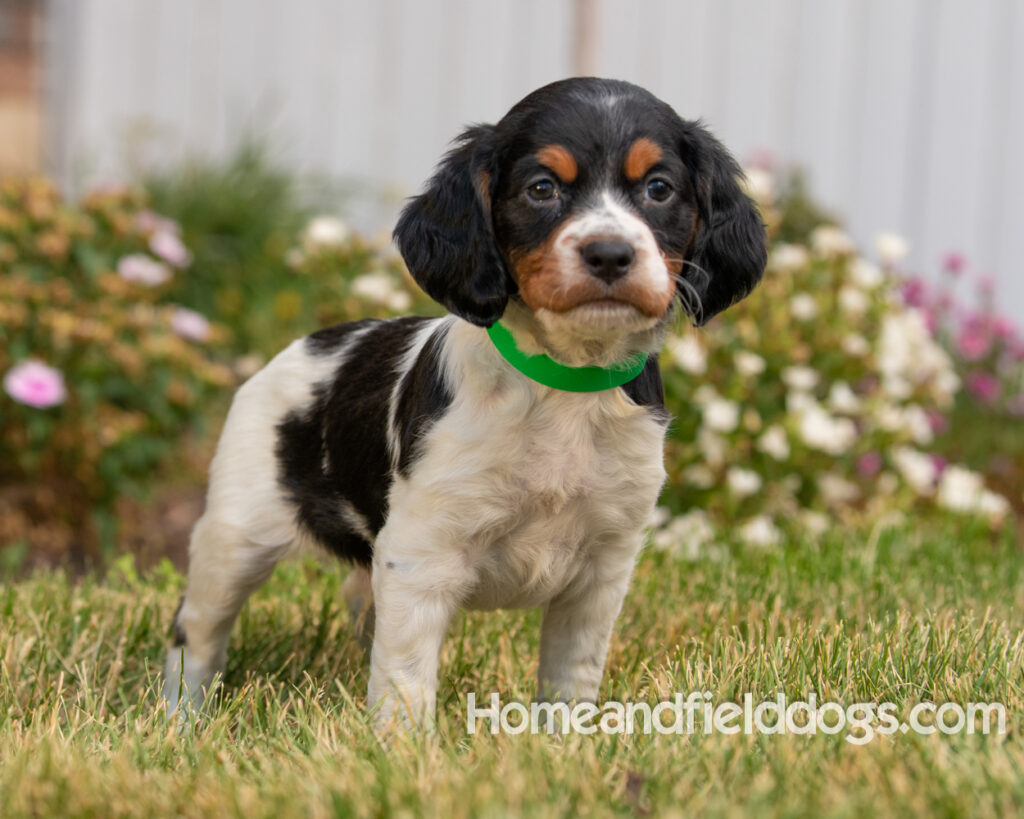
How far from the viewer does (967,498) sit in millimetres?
5672

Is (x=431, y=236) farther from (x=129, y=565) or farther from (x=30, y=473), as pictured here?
Answer: (x=30, y=473)

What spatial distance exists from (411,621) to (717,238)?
3.66 feet

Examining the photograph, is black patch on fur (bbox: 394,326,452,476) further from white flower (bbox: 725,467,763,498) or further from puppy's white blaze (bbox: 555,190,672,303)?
white flower (bbox: 725,467,763,498)

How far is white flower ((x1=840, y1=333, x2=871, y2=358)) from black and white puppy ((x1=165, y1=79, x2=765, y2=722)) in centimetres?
274

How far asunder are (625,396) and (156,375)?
10.0 feet

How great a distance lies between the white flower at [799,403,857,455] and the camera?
17.5ft

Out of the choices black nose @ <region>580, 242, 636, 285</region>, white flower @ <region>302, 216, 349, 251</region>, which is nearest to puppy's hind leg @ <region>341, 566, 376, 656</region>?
black nose @ <region>580, 242, 636, 285</region>

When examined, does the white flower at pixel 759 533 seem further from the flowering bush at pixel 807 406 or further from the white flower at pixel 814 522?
the white flower at pixel 814 522

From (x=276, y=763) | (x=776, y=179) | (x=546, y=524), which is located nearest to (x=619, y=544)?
(x=546, y=524)

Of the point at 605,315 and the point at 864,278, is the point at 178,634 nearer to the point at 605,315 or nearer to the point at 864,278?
the point at 605,315

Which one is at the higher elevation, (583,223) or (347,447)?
(583,223)

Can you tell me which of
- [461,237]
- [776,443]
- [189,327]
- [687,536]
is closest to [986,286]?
[776,443]

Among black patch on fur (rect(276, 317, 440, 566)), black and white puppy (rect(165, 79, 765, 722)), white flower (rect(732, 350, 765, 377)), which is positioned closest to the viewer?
black and white puppy (rect(165, 79, 765, 722))

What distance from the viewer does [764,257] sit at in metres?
3.11
